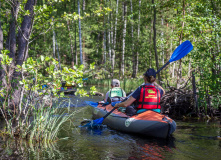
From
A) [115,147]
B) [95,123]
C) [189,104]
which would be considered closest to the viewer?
[115,147]

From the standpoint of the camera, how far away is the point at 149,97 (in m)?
4.89

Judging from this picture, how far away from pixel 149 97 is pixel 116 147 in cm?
123

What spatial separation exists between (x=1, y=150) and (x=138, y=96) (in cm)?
265

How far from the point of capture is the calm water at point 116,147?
3.74 metres

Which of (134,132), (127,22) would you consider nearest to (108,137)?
(134,132)

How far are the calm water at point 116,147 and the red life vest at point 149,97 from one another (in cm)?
69

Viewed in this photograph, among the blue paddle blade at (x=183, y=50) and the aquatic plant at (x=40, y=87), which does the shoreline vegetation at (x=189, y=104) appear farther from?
the aquatic plant at (x=40, y=87)

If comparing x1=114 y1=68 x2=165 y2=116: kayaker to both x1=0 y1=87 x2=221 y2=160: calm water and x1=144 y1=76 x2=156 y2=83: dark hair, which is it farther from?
x1=0 y1=87 x2=221 y2=160: calm water

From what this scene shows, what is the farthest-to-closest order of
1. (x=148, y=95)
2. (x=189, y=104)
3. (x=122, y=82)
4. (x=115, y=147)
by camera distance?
(x=122, y=82)
(x=189, y=104)
(x=148, y=95)
(x=115, y=147)

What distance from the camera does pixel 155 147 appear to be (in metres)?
4.35

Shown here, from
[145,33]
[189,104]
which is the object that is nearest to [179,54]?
[189,104]

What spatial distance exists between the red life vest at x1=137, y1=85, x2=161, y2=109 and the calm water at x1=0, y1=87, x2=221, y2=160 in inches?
27.0

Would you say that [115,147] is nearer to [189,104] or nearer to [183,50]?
[183,50]

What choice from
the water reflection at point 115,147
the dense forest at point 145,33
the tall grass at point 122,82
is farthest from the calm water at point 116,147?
the tall grass at point 122,82
